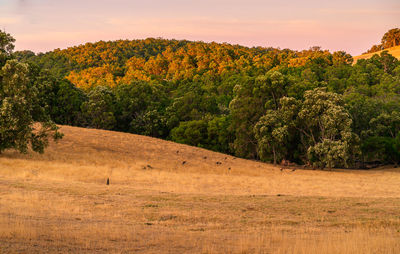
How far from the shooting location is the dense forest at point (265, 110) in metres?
56.3

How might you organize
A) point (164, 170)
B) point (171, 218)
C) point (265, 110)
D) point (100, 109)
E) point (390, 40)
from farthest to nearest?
point (390, 40), point (100, 109), point (265, 110), point (164, 170), point (171, 218)

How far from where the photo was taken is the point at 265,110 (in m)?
61.5

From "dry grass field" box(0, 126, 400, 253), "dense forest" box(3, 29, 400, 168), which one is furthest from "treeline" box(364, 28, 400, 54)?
"dry grass field" box(0, 126, 400, 253)

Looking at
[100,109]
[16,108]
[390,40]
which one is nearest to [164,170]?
[16,108]

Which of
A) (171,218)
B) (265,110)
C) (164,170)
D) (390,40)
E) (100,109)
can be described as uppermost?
(390,40)

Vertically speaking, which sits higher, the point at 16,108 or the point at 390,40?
the point at 390,40

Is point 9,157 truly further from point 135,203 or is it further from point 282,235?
point 282,235

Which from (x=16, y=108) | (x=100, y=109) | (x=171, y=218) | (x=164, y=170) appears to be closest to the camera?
(x=171, y=218)

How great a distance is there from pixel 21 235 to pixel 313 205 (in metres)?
14.9

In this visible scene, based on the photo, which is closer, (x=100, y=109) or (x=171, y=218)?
(x=171, y=218)

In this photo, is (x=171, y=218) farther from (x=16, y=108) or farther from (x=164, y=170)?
(x=164, y=170)

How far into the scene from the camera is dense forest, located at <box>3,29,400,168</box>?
56281 millimetres

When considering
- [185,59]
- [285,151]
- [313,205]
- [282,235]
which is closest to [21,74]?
[313,205]

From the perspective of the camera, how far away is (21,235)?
38.4 feet
